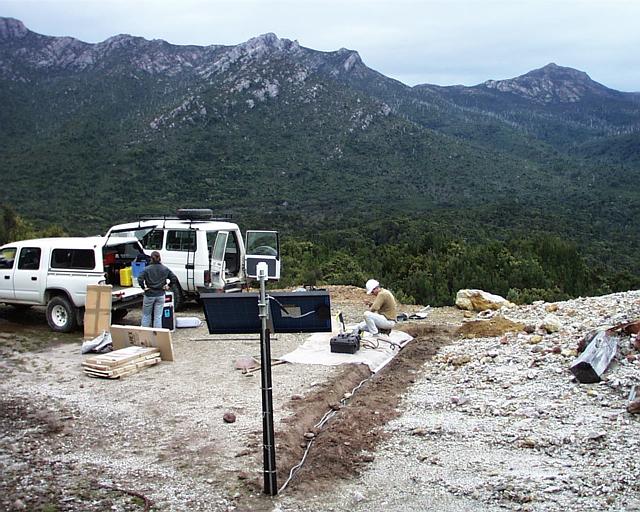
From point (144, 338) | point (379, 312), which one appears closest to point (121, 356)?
point (144, 338)

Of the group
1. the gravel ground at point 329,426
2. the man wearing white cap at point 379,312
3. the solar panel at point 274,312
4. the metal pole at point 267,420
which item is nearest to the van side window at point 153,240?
the gravel ground at point 329,426

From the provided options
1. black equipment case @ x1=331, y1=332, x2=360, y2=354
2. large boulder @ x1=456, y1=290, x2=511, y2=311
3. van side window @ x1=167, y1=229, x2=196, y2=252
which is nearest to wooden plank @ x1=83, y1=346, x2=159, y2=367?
black equipment case @ x1=331, y1=332, x2=360, y2=354

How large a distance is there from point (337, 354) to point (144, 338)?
3233mm

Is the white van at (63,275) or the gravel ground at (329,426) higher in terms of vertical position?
the white van at (63,275)

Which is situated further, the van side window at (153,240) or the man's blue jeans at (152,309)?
the van side window at (153,240)

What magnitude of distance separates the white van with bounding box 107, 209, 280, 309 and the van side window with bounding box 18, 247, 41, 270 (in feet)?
5.11

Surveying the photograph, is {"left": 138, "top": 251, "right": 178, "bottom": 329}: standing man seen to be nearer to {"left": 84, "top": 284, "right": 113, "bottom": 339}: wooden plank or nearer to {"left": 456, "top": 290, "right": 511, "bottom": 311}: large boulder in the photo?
{"left": 84, "top": 284, "right": 113, "bottom": 339}: wooden plank

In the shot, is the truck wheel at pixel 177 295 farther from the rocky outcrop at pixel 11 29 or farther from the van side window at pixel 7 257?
the rocky outcrop at pixel 11 29

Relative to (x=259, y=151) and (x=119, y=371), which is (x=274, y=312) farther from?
(x=259, y=151)

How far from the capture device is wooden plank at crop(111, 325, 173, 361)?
11023mm

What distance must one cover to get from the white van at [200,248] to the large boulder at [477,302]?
484cm

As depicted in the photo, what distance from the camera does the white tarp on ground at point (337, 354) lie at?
1082 cm

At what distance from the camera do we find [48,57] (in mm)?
101812

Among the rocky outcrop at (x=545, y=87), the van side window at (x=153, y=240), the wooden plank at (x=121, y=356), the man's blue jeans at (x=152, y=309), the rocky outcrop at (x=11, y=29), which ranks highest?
the rocky outcrop at (x=545, y=87)
